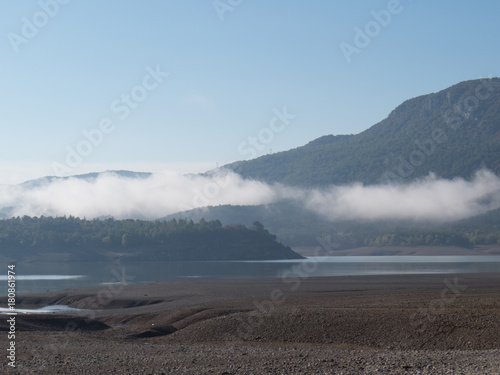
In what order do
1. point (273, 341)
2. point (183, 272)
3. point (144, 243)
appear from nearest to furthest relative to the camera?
point (273, 341) < point (183, 272) < point (144, 243)

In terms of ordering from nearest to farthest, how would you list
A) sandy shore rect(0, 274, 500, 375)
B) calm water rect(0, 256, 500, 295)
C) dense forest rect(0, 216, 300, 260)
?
sandy shore rect(0, 274, 500, 375), calm water rect(0, 256, 500, 295), dense forest rect(0, 216, 300, 260)

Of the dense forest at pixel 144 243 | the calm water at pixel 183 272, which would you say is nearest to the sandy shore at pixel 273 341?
the calm water at pixel 183 272

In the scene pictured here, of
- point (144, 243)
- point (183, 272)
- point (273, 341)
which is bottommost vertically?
point (273, 341)

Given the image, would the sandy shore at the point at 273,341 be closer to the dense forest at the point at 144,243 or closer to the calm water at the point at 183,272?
the calm water at the point at 183,272

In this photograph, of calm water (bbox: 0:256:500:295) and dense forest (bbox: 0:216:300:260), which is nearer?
calm water (bbox: 0:256:500:295)

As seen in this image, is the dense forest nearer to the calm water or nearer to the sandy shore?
the calm water

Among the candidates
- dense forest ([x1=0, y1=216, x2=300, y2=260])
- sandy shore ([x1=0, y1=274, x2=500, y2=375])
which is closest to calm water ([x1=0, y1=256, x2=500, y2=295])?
sandy shore ([x1=0, y1=274, x2=500, y2=375])

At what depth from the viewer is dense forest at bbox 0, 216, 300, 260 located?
586ft

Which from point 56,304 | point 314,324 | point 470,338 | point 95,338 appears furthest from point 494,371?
point 56,304

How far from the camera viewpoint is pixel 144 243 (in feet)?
612

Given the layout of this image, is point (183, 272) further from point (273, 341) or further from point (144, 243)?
point (273, 341)

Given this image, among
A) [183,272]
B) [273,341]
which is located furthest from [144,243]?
[273,341]

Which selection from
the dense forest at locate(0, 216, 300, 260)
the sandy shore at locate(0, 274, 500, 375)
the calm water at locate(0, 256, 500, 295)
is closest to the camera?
the sandy shore at locate(0, 274, 500, 375)

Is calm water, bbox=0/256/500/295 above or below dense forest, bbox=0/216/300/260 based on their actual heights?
below
